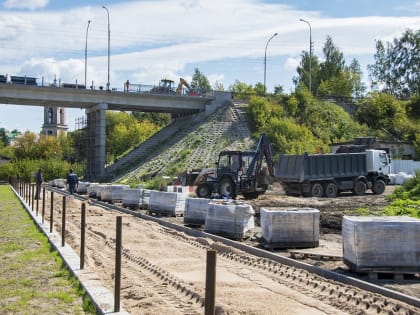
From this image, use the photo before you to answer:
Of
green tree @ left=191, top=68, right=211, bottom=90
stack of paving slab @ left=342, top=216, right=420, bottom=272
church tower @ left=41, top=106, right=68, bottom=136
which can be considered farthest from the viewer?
church tower @ left=41, top=106, right=68, bottom=136

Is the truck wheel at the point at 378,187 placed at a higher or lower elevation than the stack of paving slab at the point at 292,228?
higher

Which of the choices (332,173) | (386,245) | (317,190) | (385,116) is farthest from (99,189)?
(385,116)

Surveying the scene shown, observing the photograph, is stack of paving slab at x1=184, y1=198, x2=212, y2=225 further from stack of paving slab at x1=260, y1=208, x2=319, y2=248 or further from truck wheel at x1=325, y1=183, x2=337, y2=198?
truck wheel at x1=325, y1=183, x2=337, y2=198

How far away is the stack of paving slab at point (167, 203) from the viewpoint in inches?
920

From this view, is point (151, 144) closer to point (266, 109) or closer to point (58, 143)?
point (266, 109)

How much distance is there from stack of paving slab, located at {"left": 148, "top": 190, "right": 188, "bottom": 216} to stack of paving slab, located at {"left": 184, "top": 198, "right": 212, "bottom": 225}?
3.75 m

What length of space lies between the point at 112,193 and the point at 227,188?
6.62 m

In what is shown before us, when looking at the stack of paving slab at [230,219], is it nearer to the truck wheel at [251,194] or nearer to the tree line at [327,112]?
the truck wheel at [251,194]

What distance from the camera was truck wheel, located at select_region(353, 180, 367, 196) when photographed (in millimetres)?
34344

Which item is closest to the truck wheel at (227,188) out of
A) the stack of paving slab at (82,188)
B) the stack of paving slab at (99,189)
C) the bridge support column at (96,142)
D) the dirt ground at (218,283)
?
the stack of paving slab at (99,189)

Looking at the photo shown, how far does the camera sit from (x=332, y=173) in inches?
1336

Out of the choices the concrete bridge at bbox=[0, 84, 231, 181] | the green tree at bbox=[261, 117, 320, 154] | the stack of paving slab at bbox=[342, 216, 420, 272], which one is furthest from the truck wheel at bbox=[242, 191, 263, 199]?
the concrete bridge at bbox=[0, 84, 231, 181]

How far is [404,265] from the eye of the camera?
34.5 ft

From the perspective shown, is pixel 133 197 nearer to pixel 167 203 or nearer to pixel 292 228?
pixel 167 203
